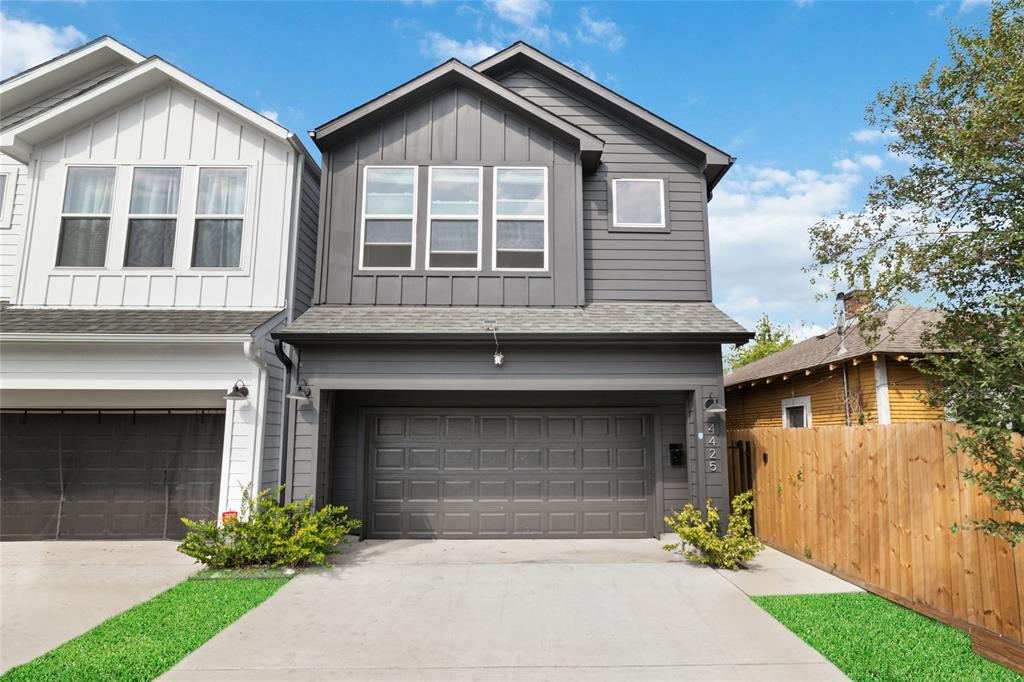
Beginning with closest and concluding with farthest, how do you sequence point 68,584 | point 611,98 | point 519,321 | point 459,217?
point 68,584 → point 519,321 → point 459,217 → point 611,98

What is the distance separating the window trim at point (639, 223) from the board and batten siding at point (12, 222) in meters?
8.46

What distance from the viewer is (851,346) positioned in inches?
Result: 428

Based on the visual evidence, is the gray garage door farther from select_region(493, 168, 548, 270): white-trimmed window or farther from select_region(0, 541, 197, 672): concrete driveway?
select_region(0, 541, 197, 672): concrete driveway

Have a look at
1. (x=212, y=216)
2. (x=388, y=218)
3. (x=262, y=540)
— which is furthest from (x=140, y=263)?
(x=262, y=540)

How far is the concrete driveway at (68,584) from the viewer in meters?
4.77

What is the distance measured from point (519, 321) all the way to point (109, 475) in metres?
6.29

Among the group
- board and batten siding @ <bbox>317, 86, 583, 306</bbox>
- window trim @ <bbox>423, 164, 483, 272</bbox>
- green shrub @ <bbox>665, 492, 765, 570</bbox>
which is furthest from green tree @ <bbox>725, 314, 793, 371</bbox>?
window trim @ <bbox>423, 164, 483, 272</bbox>

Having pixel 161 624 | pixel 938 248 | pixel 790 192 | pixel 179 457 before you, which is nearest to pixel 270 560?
pixel 161 624

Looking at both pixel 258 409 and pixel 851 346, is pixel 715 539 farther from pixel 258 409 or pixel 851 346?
pixel 851 346

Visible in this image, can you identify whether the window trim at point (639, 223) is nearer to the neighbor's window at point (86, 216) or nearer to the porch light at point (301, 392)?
the porch light at point (301, 392)

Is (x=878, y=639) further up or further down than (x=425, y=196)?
further down

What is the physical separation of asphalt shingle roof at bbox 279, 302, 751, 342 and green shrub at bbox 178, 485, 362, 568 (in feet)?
7.30

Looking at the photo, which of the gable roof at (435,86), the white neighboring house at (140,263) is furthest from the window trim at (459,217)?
the white neighboring house at (140,263)

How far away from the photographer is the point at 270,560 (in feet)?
21.6
